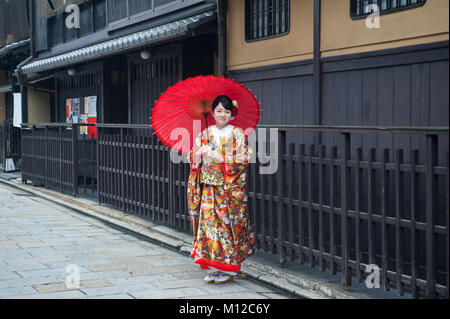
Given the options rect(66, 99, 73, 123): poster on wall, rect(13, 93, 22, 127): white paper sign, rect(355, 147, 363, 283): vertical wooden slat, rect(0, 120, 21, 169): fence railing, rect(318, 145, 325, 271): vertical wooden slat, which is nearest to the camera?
rect(355, 147, 363, 283): vertical wooden slat

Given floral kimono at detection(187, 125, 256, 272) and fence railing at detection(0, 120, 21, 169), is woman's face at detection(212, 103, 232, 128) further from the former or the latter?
fence railing at detection(0, 120, 21, 169)

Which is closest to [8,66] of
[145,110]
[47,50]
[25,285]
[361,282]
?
[47,50]

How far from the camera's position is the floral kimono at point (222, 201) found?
6164 mm

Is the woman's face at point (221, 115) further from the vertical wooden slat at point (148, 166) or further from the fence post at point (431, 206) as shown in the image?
the vertical wooden slat at point (148, 166)

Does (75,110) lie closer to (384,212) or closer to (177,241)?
(177,241)

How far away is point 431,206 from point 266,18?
14.3ft

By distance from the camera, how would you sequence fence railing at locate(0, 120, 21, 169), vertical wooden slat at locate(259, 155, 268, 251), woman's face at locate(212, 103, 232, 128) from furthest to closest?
fence railing at locate(0, 120, 21, 169) < vertical wooden slat at locate(259, 155, 268, 251) < woman's face at locate(212, 103, 232, 128)

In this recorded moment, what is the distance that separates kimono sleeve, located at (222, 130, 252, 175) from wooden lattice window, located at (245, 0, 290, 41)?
228 centimetres

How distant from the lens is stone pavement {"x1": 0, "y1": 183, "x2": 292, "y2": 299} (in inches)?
232

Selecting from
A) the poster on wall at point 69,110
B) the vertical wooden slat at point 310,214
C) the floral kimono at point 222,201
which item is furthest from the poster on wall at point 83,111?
the vertical wooden slat at point 310,214

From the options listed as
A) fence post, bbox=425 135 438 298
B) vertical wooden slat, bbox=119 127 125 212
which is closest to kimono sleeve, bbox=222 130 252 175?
fence post, bbox=425 135 438 298

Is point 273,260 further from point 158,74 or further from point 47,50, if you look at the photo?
point 47,50

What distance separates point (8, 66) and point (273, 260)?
1776 cm

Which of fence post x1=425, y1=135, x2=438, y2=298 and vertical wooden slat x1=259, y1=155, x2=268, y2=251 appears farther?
vertical wooden slat x1=259, y1=155, x2=268, y2=251
